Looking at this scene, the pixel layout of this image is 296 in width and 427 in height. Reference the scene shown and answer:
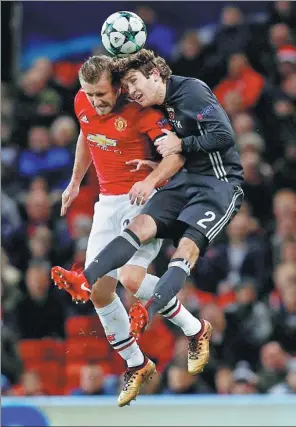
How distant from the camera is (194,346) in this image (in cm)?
851

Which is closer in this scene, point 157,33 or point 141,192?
point 141,192

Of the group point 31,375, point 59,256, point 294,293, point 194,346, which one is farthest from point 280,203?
point 194,346

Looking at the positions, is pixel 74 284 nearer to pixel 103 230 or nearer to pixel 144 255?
pixel 144 255

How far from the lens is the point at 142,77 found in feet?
26.5

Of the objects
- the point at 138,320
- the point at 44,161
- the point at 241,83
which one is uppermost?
the point at 138,320

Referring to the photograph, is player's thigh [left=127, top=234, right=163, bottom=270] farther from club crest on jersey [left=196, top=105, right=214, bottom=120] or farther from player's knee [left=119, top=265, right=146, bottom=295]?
club crest on jersey [left=196, top=105, right=214, bottom=120]

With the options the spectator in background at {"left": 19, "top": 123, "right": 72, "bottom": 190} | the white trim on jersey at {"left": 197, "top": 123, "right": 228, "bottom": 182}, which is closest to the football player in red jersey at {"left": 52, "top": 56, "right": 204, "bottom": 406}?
the white trim on jersey at {"left": 197, "top": 123, "right": 228, "bottom": 182}

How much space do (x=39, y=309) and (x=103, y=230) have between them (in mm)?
4146

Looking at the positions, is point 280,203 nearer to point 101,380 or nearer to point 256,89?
point 256,89

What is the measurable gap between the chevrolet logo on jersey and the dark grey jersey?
466 millimetres

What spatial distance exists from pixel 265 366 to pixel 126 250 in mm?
4106

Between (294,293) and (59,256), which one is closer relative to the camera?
(294,293)

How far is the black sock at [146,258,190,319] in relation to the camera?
7.85 meters

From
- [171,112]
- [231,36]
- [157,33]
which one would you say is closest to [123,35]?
[171,112]
